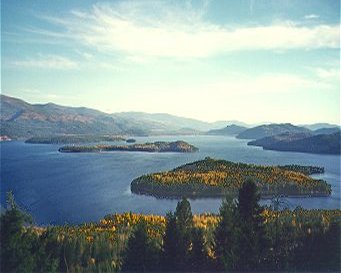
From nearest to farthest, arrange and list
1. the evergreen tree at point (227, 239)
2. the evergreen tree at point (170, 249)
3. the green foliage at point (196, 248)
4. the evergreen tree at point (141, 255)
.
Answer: the green foliage at point (196, 248), the evergreen tree at point (227, 239), the evergreen tree at point (141, 255), the evergreen tree at point (170, 249)

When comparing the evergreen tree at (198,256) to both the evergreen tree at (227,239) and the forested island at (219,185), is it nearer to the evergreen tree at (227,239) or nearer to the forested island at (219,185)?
the evergreen tree at (227,239)

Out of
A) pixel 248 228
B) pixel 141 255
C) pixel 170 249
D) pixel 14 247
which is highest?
pixel 248 228

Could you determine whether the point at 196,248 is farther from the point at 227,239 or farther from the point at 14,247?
the point at 14,247

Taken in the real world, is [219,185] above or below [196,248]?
below

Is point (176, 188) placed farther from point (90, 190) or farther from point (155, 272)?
point (155, 272)

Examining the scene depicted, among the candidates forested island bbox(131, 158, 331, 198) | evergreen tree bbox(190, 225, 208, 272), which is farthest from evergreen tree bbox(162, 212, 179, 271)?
forested island bbox(131, 158, 331, 198)

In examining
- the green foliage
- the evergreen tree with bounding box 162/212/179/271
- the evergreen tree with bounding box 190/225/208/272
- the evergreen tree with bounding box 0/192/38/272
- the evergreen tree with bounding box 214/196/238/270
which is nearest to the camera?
the evergreen tree with bounding box 0/192/38/272

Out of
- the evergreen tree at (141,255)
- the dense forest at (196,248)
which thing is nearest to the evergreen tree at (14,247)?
the dense forest at (196,248)

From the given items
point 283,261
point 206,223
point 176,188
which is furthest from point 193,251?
point 176,188

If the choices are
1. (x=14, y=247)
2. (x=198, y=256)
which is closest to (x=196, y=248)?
(x=198, y=256)

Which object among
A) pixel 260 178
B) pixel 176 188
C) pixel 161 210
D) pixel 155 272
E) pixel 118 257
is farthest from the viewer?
pixel 260 178

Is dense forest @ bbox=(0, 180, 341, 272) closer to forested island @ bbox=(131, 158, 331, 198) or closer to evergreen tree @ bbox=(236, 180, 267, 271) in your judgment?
evergreen tree @ bbox=(236, 180, 267, 271)
